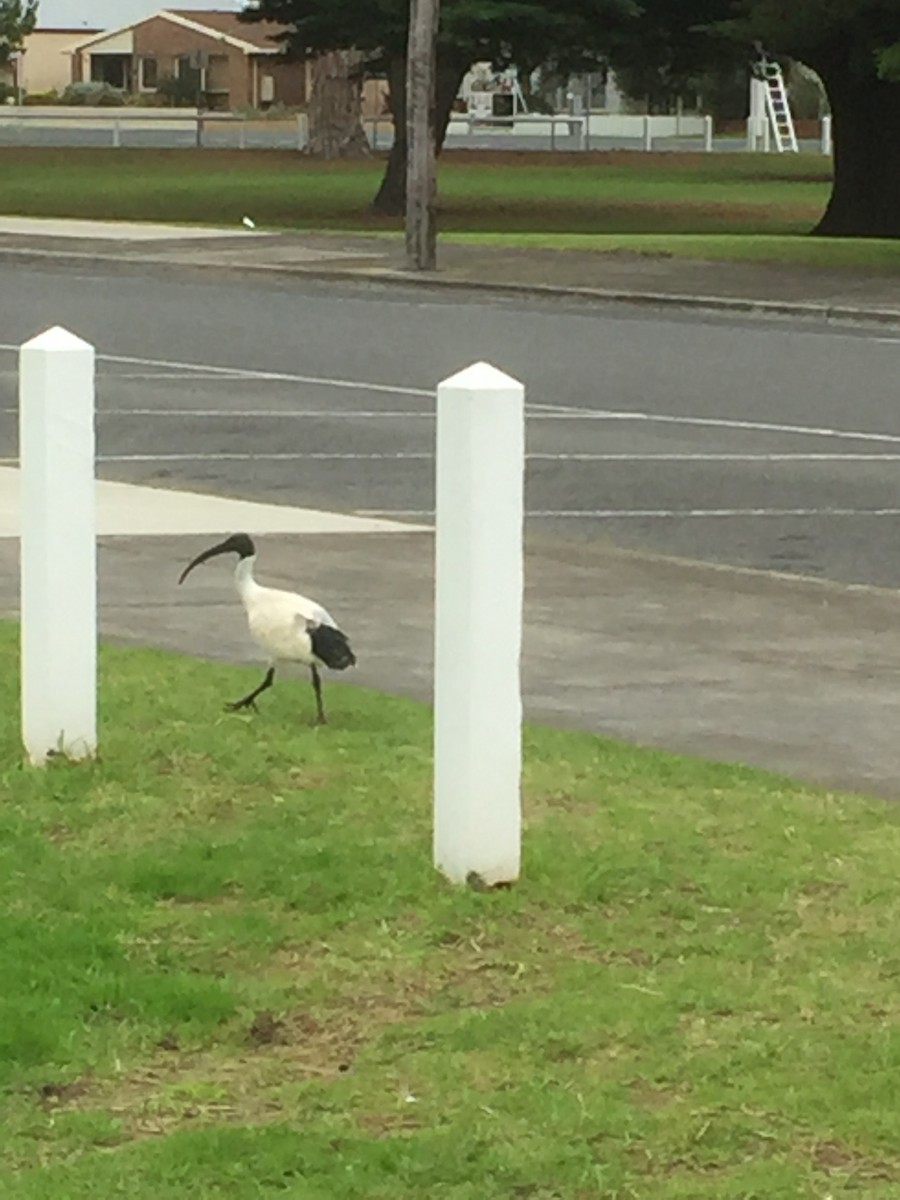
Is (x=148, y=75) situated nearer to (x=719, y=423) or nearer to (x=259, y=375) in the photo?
(x=259, y=375)

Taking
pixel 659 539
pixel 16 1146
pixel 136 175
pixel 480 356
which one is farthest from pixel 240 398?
pixel 136 175

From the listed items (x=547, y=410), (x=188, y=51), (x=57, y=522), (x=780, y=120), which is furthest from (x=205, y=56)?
(x=57, y=522)

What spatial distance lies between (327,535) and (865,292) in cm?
1801

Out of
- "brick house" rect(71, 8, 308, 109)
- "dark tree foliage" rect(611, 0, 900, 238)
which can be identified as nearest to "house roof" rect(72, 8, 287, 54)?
"brick house" rect(71, 8, 308, 109)

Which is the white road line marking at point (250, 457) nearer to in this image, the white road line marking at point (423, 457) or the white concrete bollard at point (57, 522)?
the white road line marking at point (423, 457)

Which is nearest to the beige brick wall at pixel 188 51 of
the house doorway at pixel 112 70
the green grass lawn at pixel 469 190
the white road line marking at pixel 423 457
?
the house doorway at pixel 112 70

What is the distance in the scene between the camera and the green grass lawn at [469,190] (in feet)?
148

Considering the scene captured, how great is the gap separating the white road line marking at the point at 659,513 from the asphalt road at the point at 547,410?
29mm

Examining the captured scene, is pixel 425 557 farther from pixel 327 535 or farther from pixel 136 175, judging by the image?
pixel 136 175

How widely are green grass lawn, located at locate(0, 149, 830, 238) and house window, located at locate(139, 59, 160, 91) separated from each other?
56.9 m

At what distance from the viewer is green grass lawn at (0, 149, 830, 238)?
148 feet

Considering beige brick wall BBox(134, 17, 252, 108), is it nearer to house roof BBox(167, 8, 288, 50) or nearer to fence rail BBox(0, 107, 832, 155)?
house roof BBox(167, 8, 288, 50)

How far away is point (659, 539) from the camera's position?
12812 mm

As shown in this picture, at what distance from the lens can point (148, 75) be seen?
13038 centimetres
